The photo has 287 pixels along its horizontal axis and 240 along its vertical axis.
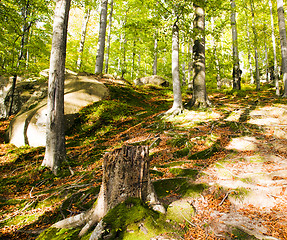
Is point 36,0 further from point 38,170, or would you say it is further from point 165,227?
point 165,227

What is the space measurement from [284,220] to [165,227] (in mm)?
1502

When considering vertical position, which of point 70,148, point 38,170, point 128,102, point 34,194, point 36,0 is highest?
point 36,0

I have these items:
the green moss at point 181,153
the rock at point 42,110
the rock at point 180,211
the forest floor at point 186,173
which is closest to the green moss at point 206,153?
the forest floor at point 186,173

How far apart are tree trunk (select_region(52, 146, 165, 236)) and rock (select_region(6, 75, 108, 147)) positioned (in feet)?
17.3

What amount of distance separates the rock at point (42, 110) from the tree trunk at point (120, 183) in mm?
5278

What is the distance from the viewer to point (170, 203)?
248cm

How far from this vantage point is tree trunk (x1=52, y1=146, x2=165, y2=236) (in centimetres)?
212

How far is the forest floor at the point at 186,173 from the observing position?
217 cm

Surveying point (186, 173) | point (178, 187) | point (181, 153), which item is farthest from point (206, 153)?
point (178, 187)

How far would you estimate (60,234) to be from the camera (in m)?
2.04

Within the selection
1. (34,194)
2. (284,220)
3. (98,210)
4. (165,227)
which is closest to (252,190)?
(284,220)

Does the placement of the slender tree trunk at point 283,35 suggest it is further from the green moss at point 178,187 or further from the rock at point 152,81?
the green moss at point 178,187

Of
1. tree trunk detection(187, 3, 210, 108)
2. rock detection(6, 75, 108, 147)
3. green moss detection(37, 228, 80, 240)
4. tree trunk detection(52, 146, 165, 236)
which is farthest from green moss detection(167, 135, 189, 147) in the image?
rock detection(6, 75, 108, 147)

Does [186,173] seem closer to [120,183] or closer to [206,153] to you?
[206,153]
